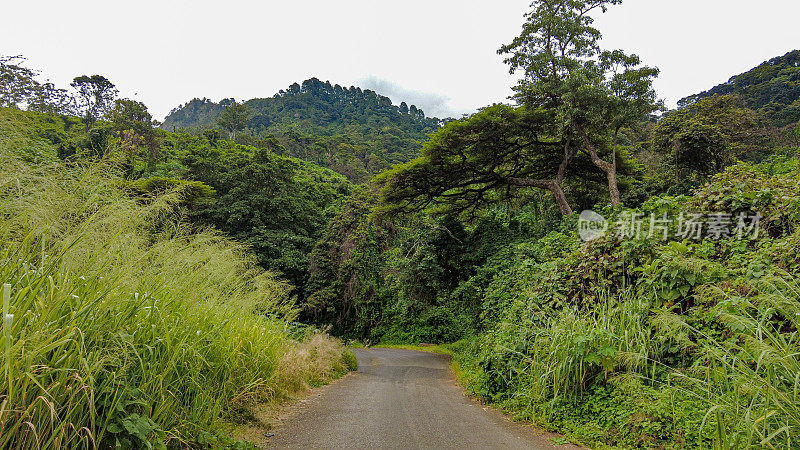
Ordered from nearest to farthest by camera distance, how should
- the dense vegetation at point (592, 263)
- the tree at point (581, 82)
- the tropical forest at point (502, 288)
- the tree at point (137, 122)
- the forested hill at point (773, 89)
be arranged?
the tropical forest at point (502, 288), the dense vegetation at point (592, 263), the tree at point (581, 82), the forested hill at point (773, 89), the tree at point (137, 122)

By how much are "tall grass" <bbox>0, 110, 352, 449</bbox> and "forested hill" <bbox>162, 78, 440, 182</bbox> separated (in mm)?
31107

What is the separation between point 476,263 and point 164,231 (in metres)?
12.6

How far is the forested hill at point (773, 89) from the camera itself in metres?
22.9

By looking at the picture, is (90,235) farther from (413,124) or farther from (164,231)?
(413,124)

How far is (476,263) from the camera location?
613 inches

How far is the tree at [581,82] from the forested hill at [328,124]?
64.6 feet

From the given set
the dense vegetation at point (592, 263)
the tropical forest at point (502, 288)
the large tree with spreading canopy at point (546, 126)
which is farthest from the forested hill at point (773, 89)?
the large tree with spreading canopy at point (546, 126)

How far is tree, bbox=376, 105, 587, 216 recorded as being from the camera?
12.7 metres

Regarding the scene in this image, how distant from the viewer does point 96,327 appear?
91.0 inches

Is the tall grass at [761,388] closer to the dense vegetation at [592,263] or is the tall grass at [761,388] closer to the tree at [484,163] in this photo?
the dense vegetation at [592,263]

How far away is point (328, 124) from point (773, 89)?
6883cm

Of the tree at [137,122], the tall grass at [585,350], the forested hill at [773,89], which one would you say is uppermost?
the forested hill at [773,89]

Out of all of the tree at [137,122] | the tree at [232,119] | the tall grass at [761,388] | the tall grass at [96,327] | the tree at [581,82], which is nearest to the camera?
the tall grass at [96,327]

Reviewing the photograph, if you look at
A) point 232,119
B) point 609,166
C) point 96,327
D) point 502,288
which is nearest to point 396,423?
point 96,327
